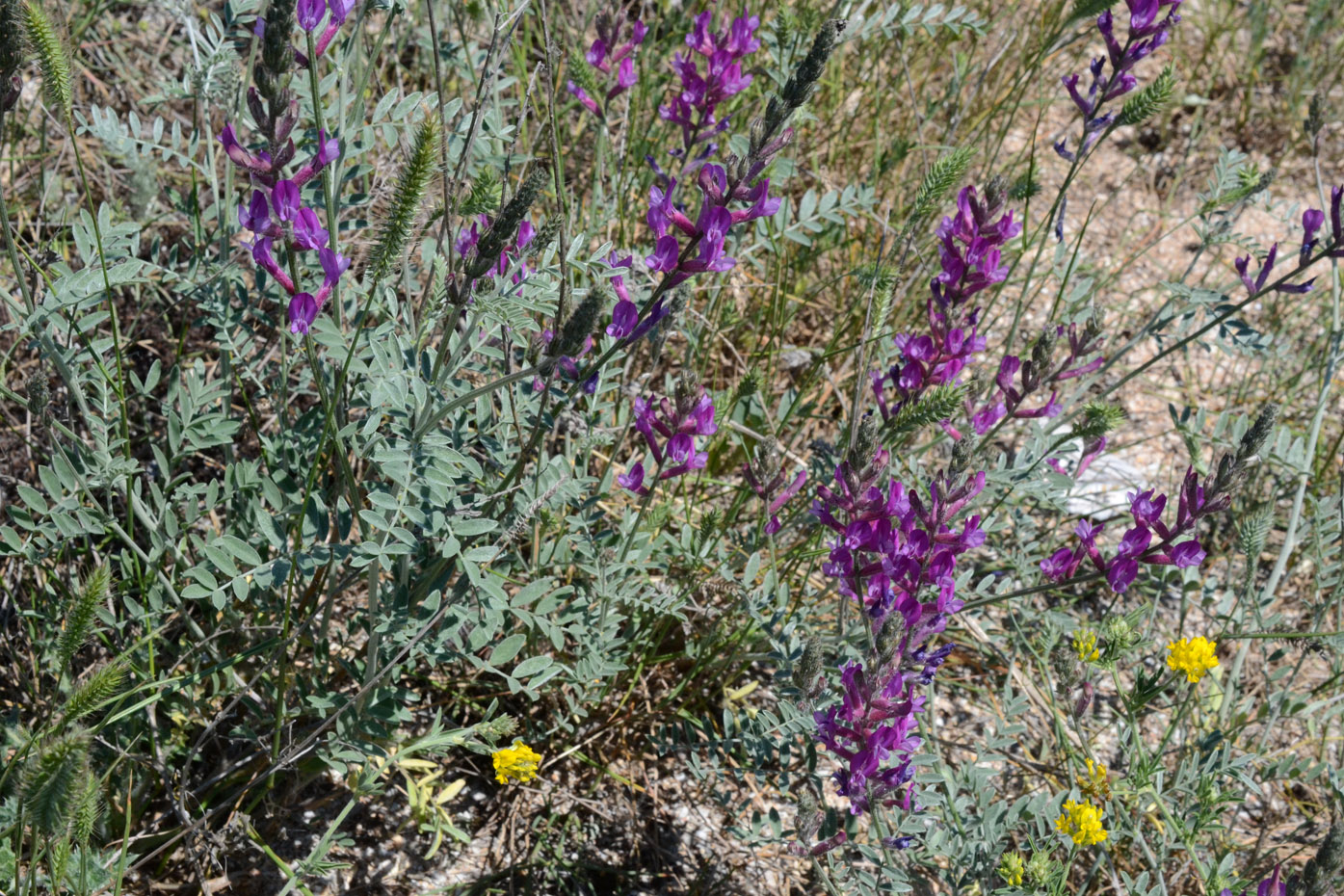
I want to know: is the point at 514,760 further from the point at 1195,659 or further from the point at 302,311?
the point at 1195,659

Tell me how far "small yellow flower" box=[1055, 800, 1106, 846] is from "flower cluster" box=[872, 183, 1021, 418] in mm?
883

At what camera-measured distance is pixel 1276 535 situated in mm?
3641

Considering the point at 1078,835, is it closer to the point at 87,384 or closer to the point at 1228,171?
the point at 1228,171

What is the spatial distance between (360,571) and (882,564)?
95 centimetres

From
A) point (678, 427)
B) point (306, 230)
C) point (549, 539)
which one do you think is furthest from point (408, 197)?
point (549, 539)

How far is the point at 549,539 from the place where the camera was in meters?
2.43

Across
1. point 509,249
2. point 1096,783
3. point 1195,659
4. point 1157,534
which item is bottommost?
point 1096,783

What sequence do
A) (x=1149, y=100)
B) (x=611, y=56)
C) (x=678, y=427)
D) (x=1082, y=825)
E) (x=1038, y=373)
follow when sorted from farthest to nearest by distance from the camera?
1. (x=611, y=56)
2. (x=1149, y=100)
3. (x=1038, y=373)
4. (x=678, y=427)
5. (x=1082, y=825)

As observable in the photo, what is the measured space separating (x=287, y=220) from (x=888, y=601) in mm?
1248

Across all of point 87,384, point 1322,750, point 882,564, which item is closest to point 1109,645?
point 882,564

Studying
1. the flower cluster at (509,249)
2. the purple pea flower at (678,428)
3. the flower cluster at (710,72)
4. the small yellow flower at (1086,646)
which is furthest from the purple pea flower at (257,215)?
the small yellow flower at (1086,646)

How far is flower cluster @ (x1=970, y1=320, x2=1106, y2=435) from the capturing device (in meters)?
2.35

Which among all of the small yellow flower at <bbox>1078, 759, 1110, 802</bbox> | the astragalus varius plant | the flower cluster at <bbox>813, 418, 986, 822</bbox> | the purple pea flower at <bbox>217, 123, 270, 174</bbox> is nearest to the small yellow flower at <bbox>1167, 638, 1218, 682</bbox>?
the astragalus varius plant

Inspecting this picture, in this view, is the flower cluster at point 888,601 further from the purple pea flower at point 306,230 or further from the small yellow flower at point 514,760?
the purple pea flower at point 306,230
